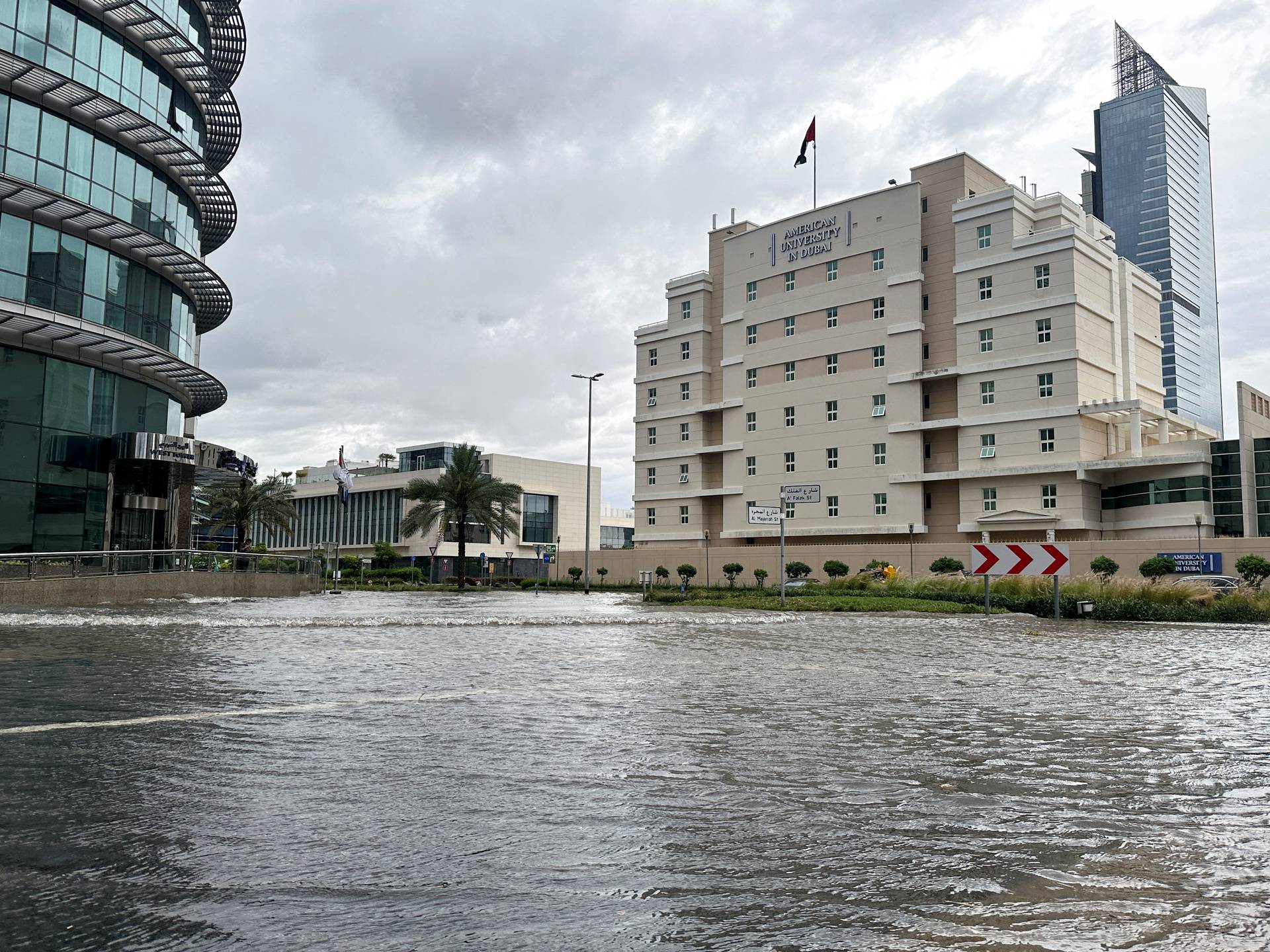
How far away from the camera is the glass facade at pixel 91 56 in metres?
29.0

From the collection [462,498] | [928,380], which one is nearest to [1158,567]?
[928,380]

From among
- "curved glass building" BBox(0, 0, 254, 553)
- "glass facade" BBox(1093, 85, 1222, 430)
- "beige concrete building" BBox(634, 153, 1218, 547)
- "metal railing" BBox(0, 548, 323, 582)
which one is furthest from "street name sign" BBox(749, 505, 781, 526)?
"glass facade" BBox(1093, 85, 1222, 430)

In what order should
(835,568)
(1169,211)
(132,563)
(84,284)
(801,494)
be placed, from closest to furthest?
(801,494) → (132,563) → (84,284) → (835,568) → (1169,211)

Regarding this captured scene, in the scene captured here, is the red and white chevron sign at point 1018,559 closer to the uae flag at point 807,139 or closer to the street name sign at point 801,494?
the street name sign at point 801,494

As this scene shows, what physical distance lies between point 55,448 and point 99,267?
20.0 feet

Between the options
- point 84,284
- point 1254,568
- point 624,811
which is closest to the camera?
point 624,811

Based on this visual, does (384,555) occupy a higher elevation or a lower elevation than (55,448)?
lower

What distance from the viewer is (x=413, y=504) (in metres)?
104

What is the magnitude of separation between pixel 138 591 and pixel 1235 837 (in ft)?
99.8

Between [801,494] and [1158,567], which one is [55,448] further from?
[1158,567]

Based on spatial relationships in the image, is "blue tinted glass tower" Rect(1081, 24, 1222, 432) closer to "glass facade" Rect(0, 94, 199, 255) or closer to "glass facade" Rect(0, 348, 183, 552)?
"glass facade" Rect(0, 94, 199, 255)

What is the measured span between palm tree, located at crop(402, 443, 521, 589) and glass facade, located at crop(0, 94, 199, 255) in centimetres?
3005

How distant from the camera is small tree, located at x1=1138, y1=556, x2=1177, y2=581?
41625 millimetres

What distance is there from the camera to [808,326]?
228 ft
